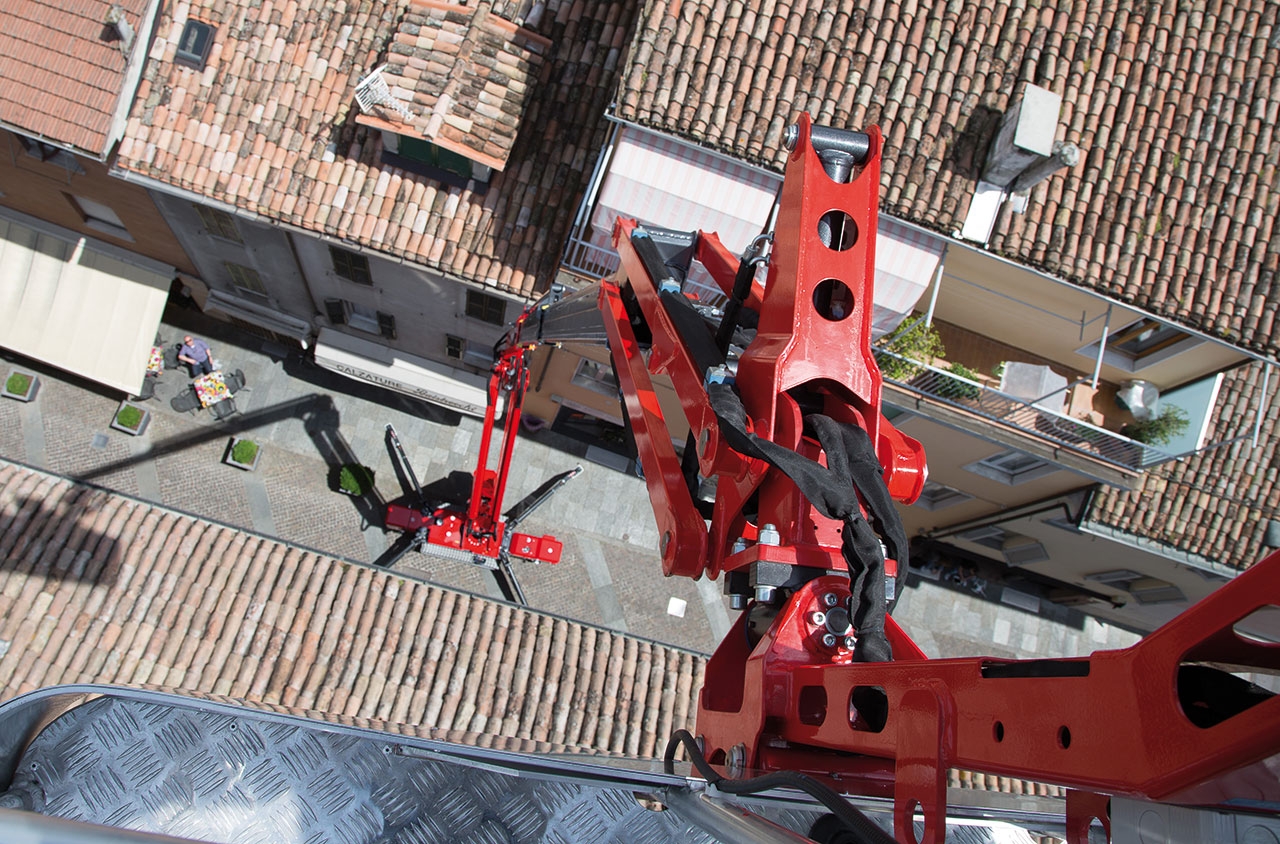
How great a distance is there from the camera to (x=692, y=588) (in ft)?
71.7

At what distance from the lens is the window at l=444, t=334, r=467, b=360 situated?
19.8 m

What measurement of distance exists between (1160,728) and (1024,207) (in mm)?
14340

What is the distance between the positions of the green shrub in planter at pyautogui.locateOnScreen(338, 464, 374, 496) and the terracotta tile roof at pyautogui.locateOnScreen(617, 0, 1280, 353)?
1203 cm

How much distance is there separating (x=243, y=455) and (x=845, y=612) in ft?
63.4

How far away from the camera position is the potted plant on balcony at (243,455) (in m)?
20.6

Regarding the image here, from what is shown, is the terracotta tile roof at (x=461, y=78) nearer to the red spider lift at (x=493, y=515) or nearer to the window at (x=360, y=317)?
the red spider lift at (x=493, y=515)

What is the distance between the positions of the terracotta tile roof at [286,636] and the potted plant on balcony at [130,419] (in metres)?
5.41

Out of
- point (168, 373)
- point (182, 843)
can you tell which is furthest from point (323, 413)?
point (182, 843)

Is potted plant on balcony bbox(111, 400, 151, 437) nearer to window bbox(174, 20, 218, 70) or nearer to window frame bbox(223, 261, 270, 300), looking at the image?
window frame bbox(223, 261, 270, 300)

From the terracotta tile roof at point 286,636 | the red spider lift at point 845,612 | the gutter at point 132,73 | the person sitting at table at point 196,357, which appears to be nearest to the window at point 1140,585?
the terracotta tile roof at point 286,636

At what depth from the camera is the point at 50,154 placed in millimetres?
17016

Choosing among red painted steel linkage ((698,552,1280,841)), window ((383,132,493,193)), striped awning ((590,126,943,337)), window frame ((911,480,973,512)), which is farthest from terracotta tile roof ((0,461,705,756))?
red painted steel linkage ((698,552,1280,841))

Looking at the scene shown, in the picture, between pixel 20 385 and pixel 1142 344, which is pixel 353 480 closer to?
pixel 20 385

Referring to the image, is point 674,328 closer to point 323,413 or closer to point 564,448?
point 564,448
